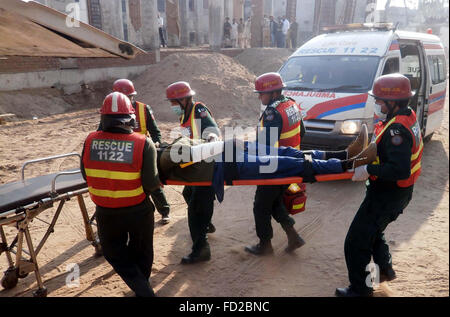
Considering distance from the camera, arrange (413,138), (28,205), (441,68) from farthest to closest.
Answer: (441,68) < (28,205) < (413,138)

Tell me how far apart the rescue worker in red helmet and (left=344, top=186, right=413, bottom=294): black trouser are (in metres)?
0.89

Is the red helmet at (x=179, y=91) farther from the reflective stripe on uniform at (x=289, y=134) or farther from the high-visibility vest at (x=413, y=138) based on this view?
the high-visibility vest at (x=413, y=138)

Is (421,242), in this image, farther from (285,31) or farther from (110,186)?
(285,31)

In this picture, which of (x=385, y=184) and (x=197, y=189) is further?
(x=197, y=189)

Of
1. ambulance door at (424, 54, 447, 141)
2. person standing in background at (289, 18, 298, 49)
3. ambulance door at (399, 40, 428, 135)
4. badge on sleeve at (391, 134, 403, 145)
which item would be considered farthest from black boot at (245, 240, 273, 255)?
person standing in background at (289, 18, 298, 49)

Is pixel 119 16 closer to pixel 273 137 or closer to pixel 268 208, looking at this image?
pixel 273 137

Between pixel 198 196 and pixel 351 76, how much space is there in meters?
3.82

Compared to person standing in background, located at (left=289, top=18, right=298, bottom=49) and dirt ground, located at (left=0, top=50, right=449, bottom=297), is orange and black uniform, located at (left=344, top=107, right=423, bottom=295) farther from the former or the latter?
person standing in background, located at (left=289, top=18, right=298, bottom=49)

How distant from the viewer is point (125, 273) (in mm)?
2990

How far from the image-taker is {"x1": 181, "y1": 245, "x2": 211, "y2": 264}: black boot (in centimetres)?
392

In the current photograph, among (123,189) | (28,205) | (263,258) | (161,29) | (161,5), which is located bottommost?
(263,258)

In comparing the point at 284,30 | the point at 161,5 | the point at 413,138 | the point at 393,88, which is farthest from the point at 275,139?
the point at 161,5

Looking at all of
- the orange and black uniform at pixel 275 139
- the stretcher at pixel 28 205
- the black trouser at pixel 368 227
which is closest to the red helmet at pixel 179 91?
the orange and black uniform at pixel 275 139

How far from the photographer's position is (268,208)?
3828mm
